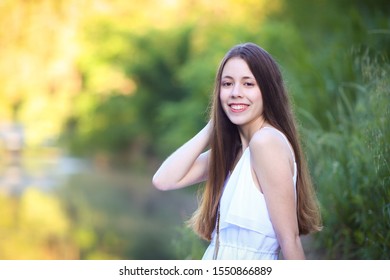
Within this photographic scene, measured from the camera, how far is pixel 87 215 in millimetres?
8023

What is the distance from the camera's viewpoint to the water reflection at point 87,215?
6.36 m

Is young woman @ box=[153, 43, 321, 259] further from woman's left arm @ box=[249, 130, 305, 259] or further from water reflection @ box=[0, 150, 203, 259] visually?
water reflection @ box=[0, 150, 203, 259]

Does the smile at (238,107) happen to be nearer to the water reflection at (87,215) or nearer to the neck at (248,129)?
the neck at (248,129)

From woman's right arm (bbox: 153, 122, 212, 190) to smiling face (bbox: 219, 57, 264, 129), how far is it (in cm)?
12

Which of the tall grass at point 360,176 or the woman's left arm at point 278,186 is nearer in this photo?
the woman's left arm at point 278,186

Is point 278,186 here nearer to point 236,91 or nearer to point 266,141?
point 266,141

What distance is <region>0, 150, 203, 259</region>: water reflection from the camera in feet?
20.9

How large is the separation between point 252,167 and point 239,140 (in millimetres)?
155

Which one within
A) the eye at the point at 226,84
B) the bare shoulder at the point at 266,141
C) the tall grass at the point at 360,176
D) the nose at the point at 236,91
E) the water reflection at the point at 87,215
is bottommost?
the water reflection at the point at 87,215

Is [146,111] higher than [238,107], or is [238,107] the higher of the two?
[238,107]

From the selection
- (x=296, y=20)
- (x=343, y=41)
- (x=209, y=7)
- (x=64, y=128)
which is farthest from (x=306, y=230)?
(x=64, y=128)

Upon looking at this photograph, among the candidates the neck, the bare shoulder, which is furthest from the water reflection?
the bare shoulder

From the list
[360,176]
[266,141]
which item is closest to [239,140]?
[266,141]

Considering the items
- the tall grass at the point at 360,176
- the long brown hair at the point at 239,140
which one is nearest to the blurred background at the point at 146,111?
the tall grass at the point at 360,176
